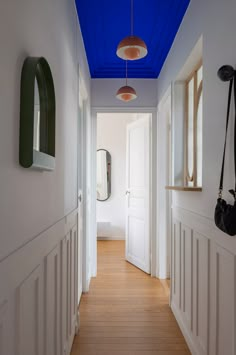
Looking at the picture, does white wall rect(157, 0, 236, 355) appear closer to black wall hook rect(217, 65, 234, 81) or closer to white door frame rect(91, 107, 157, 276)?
black wall hook rect(217, 65, 234, 81)

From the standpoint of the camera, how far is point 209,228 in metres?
1.61

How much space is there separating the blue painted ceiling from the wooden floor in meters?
2.52

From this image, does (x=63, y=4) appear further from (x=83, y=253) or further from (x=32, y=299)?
(x=83, y=253)

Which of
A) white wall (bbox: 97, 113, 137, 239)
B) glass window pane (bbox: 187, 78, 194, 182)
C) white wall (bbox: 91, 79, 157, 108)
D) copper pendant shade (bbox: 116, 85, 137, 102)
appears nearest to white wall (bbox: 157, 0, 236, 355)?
glass window pane (bbox: 187, 78, 194, 182)

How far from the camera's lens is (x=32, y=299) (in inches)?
42.3

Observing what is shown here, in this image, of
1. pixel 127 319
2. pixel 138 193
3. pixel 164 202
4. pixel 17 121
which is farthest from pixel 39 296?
pixel 138 193

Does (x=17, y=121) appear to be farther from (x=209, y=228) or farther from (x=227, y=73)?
(x=209, y=228)

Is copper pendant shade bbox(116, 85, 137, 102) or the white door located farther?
the white door

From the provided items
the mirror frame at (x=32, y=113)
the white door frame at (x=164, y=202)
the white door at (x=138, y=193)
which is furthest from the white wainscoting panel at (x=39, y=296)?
the white door at (x=138, y=193)

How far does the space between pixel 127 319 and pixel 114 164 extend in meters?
3.73

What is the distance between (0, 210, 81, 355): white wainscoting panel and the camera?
0.84m

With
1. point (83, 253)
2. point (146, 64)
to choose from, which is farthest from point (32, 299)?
point (146, 64)

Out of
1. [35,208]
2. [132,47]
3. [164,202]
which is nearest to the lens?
[35,208]

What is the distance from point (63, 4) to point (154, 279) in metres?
2.99
